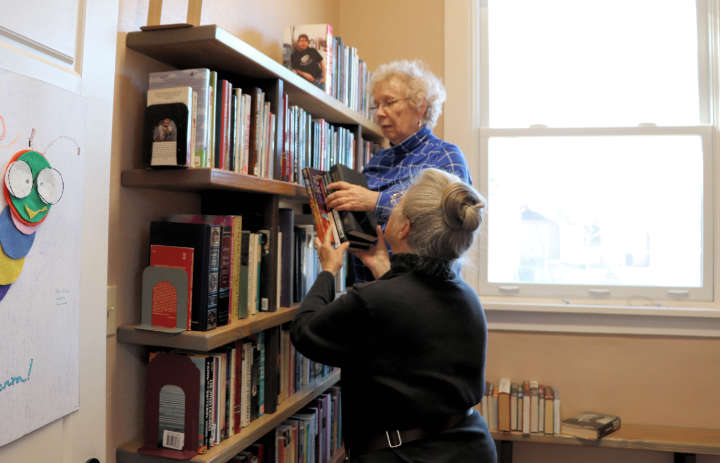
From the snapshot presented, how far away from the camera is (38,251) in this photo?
85 centimetres

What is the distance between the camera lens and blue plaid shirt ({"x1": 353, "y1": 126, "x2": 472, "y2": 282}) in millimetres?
1652

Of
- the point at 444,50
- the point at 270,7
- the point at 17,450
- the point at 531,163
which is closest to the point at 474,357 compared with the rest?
the point at 17,450

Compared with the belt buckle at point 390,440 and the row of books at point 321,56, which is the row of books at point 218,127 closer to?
the row of books at point 321,56

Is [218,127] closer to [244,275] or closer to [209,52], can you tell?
[209,52]

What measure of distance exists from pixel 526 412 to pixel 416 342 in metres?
1.62

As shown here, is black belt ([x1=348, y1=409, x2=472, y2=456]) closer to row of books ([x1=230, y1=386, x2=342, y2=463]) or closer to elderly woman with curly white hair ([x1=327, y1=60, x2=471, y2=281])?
row of books ([x1=230, y1=386, x2=342, y2=463])

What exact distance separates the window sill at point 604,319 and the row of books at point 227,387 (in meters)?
1.38

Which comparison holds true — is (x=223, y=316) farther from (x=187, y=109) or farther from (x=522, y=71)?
(x=522, y=71)

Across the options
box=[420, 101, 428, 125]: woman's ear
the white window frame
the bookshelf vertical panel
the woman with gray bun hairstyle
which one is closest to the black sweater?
the woman with gray bun hairstyle

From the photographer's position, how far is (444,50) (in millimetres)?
2920

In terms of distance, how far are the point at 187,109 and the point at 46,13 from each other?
392 mm

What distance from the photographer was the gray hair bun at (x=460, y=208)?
46.2 inches

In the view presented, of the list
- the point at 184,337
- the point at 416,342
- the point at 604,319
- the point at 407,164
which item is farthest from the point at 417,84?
the point at 604,319

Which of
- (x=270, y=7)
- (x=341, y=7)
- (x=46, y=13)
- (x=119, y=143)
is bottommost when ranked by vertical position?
(x=119, y=143)
